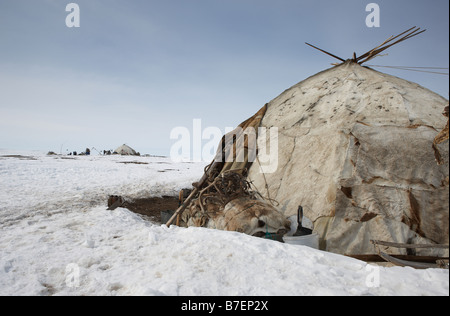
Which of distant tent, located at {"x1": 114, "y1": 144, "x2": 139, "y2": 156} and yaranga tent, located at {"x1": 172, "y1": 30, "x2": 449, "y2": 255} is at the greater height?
distant tent, located at {"x1": 114, "y1": 144, "x2": 139, "y2": 156}

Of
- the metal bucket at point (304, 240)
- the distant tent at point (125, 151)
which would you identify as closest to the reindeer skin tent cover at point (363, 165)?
the metal bucket at point (304, 240)

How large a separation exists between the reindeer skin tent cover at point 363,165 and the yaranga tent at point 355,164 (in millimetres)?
12

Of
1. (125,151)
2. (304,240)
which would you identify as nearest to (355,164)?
(304,240)

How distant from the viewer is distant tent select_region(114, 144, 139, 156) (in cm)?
3631

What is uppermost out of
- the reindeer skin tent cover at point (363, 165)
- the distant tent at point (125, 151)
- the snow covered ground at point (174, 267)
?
the distant tent at point (125, 151)

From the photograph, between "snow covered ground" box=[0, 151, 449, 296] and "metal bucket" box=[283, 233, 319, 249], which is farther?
"metal bucket" box=[283, 233, 319, 249]

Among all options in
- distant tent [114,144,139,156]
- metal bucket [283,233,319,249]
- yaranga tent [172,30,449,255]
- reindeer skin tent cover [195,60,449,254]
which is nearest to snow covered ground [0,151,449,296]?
metal bucket [283,233,319,249]

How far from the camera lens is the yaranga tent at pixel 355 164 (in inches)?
128

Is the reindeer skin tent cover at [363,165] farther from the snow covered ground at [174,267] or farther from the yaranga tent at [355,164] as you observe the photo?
the snow covered ground at [174,267]

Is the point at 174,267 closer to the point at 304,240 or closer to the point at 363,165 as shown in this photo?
Result: the point at 304,240

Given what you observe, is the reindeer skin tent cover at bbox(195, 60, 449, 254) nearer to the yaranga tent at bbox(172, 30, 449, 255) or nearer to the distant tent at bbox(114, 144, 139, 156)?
the yaranga tent at bbox(172, 30, 449, 255)

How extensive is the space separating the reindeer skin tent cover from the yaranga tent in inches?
0.5

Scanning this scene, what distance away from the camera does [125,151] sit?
36438mm
